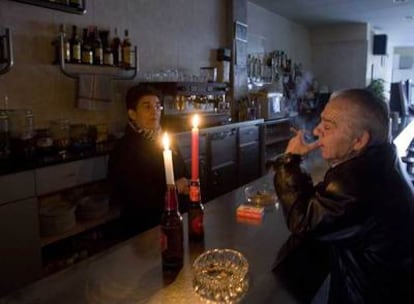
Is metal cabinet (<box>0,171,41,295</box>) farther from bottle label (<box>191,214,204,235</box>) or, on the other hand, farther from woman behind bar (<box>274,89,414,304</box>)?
woman behind bar (<box>274,89,414,304</box>)

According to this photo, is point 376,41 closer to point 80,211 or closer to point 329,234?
point 80,211

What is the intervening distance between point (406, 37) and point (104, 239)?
1001cm

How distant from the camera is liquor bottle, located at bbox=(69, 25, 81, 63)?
308 cm

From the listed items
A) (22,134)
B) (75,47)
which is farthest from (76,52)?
(22,134)

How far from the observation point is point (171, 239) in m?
1.07

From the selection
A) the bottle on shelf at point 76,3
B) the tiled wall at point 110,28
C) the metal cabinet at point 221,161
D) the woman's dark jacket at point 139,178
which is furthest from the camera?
the metal cabinet at point 221,161

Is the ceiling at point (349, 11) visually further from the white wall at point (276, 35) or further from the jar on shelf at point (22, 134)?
the jar on shelf at point (22, 134)

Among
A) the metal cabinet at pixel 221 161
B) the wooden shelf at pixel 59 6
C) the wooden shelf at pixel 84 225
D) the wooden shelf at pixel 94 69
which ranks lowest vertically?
the wooden shelf at pixel 84 225

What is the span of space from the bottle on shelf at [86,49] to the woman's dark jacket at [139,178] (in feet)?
3.56

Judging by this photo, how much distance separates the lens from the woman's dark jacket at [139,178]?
7.21 ft

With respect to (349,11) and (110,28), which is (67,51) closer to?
(110,28)

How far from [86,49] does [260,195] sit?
87.0 inches

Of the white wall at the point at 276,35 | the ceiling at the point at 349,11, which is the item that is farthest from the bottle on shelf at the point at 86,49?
the ceiling at the point at 349,11

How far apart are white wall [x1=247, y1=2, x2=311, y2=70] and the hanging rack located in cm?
407
